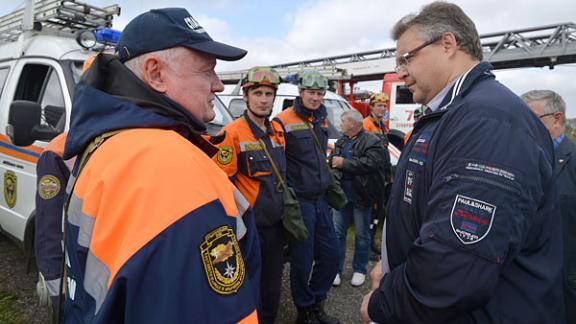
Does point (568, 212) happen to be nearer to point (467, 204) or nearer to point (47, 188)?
point (467, 204)

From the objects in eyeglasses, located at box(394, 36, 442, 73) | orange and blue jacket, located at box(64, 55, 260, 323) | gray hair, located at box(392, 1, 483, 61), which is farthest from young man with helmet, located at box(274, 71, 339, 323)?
orange and blue jacket, located at box(64, 55, 260, 323)

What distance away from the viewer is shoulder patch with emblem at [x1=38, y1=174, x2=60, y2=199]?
181cm

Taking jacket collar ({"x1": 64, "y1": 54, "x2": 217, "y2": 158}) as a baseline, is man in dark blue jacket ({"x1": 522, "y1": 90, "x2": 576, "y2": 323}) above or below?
below

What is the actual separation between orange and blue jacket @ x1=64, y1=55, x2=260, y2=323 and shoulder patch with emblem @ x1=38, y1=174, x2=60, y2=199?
1.08 m

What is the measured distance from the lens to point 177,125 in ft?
3.32

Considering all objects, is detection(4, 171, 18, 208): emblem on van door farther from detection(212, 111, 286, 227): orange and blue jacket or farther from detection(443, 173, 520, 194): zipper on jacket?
detection(443, 173, 520, 194): zipper on jacket

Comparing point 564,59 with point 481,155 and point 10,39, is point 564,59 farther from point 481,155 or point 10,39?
point 10,39

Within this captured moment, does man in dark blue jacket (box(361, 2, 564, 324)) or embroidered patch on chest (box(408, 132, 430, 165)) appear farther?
embroidered patch on chest (box(408, 132, 430, 165))

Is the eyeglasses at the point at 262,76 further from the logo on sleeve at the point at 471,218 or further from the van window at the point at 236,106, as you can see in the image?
the van window at the point at 236,106

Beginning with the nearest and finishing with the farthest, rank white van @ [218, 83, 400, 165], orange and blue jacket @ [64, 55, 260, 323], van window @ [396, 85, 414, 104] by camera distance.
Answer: orange and blue jacket @ [64, 55, 260, 323]
white van @ [218, 83, 400, 165]
van window @ [396, 85, 414, 104]

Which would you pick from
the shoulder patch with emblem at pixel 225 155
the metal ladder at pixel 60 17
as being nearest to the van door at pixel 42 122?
the metal ladder at pixel 60 17

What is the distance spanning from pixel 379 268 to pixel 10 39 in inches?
210

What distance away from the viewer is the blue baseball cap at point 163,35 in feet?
A: 3.42

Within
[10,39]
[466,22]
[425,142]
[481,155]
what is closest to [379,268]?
[425,142]
